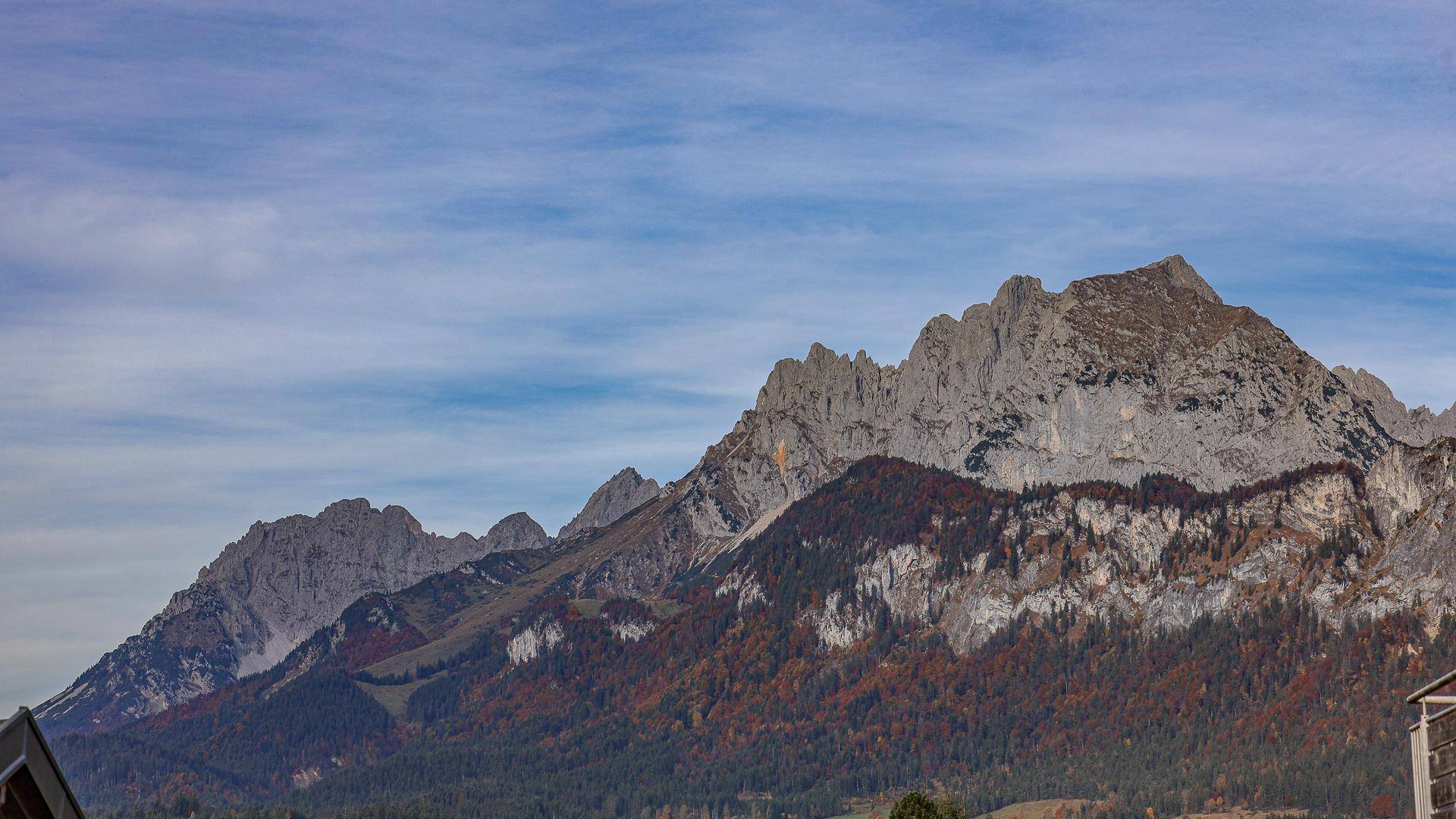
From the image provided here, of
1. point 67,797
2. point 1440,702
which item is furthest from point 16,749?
point 1440,702

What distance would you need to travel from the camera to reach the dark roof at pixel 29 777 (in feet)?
87.4

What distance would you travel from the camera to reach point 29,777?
27.7m

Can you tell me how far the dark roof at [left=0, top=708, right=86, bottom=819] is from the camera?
2662 cm

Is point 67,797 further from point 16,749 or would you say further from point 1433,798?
point 1433,798

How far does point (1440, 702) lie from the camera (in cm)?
4116

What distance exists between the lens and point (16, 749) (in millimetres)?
27078

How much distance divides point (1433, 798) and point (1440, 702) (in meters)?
2.96

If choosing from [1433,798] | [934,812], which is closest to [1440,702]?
[1433,798]

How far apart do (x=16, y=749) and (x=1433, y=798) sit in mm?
30646

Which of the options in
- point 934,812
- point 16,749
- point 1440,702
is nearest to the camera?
point 16,749

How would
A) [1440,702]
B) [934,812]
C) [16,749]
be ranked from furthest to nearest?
[934,812] < [1440,702] < [16,749]

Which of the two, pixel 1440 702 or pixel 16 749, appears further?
pixel 1440 702

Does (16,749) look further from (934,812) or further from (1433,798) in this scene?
(934,812)
